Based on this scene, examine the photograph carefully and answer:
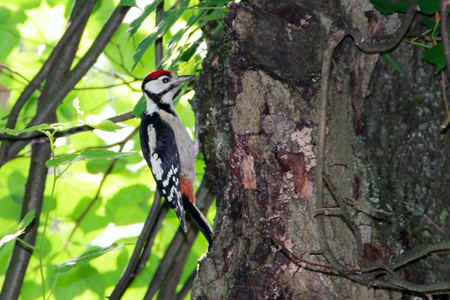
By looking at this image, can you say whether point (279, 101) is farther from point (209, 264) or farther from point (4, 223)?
point (4, 223)

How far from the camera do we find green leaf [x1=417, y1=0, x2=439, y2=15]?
189 cm

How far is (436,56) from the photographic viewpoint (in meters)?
1.99

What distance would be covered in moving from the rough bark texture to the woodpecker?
1.04m

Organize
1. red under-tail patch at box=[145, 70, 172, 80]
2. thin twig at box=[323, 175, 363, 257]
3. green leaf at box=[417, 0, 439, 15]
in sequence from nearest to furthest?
thin twig at box=[323, 175, 363, 257], green leaf at box=[417, 0, 439, 15], red under-tail patch at box=[145, 70, 172, 80]

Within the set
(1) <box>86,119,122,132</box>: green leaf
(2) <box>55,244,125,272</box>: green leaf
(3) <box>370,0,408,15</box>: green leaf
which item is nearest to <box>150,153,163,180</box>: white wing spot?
(2) <box>55,244,125,272</box>: green leaf

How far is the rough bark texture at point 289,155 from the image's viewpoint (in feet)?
5.91

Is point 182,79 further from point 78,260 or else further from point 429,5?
point 429,5

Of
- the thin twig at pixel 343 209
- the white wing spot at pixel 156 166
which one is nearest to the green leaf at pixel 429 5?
the thin twig at pixel 343 209

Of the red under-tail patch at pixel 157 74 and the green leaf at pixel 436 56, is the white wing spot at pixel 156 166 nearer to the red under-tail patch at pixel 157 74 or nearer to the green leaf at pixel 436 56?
the red under-tail patch at pixel 157 74

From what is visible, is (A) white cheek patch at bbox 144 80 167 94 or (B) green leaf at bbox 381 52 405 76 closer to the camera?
(B) green leaf at bbox 381 52 405 76

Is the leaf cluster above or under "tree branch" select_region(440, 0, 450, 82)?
above

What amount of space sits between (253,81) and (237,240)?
57cm

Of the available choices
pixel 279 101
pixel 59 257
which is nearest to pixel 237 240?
pixel 279 101

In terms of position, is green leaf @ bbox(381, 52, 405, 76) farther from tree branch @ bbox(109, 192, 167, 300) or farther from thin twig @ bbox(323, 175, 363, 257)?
tree branch @ bbox(109, 192, 167, 300)
